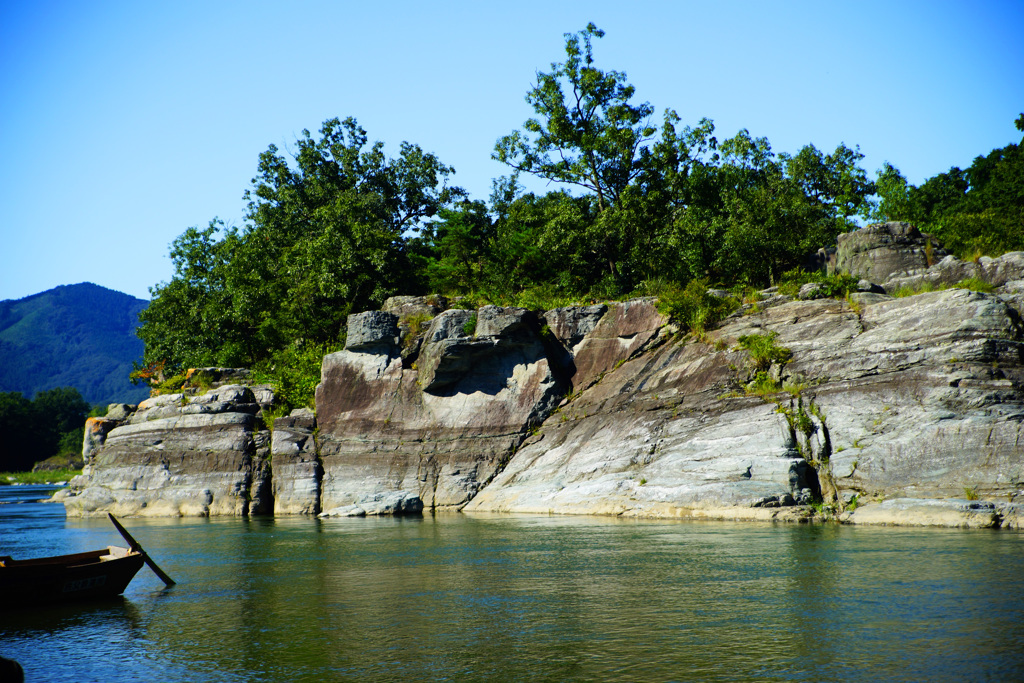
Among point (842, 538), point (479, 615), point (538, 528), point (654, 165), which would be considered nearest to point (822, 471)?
point (842, 538)

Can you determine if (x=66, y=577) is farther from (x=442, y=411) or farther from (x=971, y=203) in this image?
(x=971, y=203)

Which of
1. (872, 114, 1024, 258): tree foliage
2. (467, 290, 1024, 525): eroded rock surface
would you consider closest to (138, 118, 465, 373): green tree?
(467, 290, 1024, 525): eroded rock surface

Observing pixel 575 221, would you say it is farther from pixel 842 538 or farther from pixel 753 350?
pixel 842 538

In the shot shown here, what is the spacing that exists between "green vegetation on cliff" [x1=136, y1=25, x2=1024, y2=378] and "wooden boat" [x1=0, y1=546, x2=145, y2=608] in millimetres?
19461

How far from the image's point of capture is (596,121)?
39594 mm

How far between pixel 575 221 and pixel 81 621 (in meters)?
28.4

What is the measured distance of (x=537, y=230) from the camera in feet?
132

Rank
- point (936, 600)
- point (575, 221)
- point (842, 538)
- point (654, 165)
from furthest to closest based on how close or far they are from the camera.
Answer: point (654, 165) → point (575, 221) → point (842, 538) → point (936, 600)

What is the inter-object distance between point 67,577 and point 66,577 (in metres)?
0.02

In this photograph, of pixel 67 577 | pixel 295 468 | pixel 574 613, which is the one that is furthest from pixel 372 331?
pixel 574 613

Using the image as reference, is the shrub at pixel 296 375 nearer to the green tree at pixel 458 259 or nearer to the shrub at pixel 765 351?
the green tree at pixel 458 259

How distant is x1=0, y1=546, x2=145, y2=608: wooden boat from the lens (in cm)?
1501

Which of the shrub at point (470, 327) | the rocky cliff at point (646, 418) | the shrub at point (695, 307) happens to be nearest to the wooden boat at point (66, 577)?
the rocky cliff at point (646, 418)

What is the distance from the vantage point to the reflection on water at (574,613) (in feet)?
32.6
